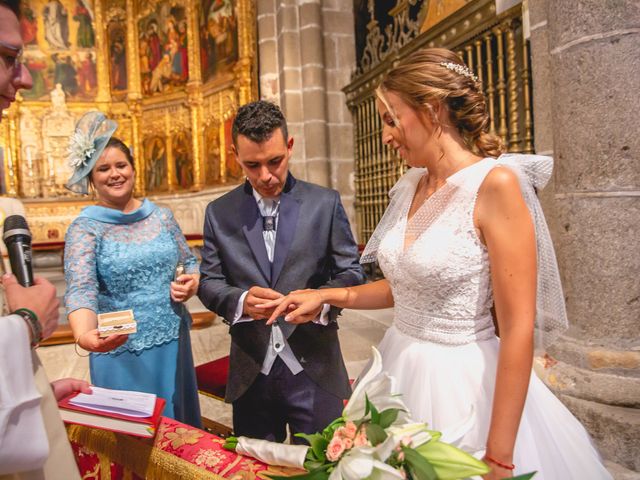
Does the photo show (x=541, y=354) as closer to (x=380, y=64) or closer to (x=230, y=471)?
(x=230, y=471)

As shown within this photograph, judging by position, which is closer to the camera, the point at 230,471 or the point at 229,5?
the point at 230,471

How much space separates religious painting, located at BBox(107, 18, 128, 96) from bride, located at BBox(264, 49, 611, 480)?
12.8 metres

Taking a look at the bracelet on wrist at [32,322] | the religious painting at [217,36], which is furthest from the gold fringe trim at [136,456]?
the religious painting at [217,36]

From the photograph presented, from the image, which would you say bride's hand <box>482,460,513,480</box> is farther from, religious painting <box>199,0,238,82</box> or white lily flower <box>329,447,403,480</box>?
religious painting <box>199,0,238,82</box>

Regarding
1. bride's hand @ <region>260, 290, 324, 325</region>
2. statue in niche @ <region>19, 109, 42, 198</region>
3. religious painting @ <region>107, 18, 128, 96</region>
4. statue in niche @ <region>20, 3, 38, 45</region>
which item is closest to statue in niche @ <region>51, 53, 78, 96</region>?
statue in niche @ <region>20, 3, 38, 45</region>

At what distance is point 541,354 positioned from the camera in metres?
2.82

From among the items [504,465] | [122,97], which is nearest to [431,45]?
[504,465]

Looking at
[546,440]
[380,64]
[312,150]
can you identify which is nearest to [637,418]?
[546,440]

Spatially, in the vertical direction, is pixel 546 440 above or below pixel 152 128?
below

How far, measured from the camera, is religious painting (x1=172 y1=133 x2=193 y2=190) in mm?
11539

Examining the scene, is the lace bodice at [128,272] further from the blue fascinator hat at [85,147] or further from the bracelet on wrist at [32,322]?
the bracelet on wrist at [32,322]

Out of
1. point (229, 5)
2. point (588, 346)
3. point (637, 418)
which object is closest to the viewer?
point (637, 418)

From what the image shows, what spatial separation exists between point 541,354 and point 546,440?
1481mm

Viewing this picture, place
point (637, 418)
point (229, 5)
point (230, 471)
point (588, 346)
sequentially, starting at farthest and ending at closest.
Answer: point (229, 5)
point (588, 346)
point (637, 418)
point (230, 471)
